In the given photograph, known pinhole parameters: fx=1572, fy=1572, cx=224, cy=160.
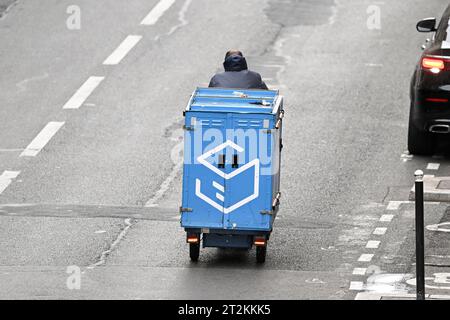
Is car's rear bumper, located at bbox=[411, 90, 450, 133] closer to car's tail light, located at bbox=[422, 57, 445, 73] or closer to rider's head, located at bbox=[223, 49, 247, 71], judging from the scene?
car's tail light, located at bbox=[422, 57, 445, 73]

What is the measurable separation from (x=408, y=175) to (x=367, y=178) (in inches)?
20.1

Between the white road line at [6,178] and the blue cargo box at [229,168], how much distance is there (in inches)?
152

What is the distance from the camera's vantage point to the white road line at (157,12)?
25781 millimetres

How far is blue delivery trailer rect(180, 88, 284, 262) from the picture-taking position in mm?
15141

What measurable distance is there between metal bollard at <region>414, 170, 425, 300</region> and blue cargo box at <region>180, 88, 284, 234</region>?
225cm

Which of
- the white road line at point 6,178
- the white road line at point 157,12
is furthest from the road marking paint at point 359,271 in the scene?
the white road line at point 157,12

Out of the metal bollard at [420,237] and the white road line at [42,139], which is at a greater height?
the metal bollard at [420,237]

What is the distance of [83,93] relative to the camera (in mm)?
22359

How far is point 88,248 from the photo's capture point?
1608 cm

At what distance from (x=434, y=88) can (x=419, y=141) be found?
991mm

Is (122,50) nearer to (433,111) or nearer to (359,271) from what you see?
(433,111)

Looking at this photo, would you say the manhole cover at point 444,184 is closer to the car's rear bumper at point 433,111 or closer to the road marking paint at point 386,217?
the car's rear bumper at point 433,111

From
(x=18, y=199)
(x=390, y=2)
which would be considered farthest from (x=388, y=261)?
(x=390, y=2)

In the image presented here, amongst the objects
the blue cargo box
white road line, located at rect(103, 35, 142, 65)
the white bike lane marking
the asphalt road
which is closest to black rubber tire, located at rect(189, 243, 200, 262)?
the asphalt road
